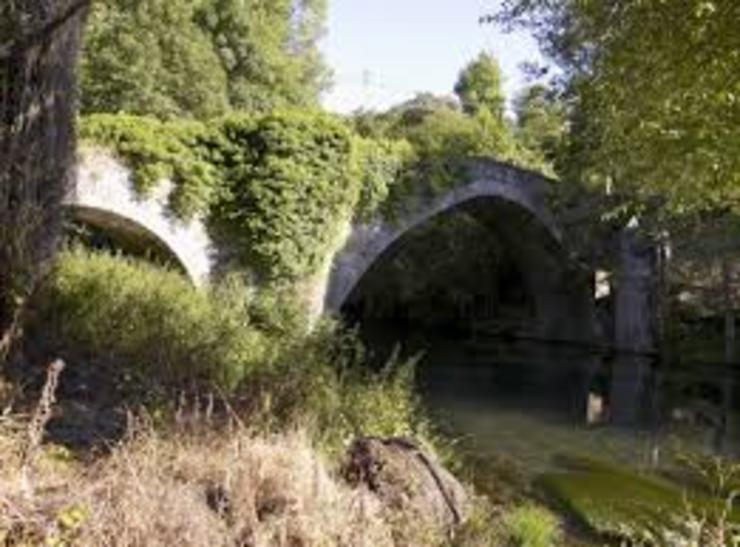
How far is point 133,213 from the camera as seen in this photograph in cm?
1608

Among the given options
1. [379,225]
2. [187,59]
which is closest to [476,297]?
[187,59]

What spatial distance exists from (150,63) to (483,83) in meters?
19.8

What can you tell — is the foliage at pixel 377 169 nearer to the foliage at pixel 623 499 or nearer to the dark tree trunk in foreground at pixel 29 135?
the foliage at pixel 623 499

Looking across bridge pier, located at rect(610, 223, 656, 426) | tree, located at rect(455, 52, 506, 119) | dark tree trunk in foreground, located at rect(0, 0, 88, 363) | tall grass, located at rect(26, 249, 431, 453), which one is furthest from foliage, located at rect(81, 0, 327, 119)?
dark tree trunk in foreground, located at rect(0, 0, 88, 363)

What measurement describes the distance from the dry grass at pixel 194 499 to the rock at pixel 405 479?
0.21 meters

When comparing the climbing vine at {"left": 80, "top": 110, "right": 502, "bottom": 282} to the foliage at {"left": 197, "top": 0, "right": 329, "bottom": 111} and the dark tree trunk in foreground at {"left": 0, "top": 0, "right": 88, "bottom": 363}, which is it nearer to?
the dark tree trunk in foreground at {"left": 0, "top": 0, "right": 88, "bottom": 363}

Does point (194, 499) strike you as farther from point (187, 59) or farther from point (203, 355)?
point (187, 59)

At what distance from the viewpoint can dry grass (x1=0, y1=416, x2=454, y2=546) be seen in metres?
4.42

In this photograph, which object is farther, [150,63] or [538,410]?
[150,63]

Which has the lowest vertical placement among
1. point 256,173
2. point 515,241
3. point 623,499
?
point 623,499

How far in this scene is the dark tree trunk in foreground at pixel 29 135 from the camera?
7551 millimetres

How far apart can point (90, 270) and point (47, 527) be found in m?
6.86

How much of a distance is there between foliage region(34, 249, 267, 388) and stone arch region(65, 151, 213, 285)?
4.03 metres

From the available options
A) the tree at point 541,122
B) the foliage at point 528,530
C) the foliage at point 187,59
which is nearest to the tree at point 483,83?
the tree at point 541,122
